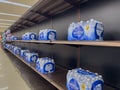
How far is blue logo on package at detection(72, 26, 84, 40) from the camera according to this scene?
1.33 m

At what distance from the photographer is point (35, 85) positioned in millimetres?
2740

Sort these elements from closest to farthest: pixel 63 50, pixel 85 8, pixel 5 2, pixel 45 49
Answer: pixel 85 8 < pixel 63 50 < pixel 45 49 < pixel 5 2

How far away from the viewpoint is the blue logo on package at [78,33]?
133cm

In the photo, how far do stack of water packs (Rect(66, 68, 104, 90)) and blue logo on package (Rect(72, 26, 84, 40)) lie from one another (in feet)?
1.25

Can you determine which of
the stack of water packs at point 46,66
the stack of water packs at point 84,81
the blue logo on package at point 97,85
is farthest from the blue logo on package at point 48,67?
the blue logo on package at point 97,85

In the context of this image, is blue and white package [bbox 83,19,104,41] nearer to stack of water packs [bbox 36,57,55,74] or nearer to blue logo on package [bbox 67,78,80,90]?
blue logo on package [bbox 67,78,80,90]

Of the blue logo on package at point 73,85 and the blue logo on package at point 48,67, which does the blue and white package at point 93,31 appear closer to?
the blue logo on package at point 73,85

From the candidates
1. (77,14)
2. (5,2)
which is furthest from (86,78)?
(5,2)

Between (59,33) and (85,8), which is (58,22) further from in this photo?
(85,8)

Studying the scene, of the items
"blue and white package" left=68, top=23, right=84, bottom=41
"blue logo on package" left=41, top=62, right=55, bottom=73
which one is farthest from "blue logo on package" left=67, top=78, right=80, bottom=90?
"blue logo on package" left=41, top=62, right=55, bottom=73

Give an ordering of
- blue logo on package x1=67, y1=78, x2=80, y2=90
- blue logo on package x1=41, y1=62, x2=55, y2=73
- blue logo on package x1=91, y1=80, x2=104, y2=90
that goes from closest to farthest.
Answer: blue logo on package x1=91, y1=80, x2=104, y2=90
blue logo on package x1=67, y1=78, x2=80, y2=90
blue logo on package x1=41, y1=62, x2=55, y2=73

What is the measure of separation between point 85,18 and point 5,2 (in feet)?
Answer: 17.1

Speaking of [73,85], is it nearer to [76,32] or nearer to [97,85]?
[97,85]

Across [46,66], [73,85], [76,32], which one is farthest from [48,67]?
[76,32]
